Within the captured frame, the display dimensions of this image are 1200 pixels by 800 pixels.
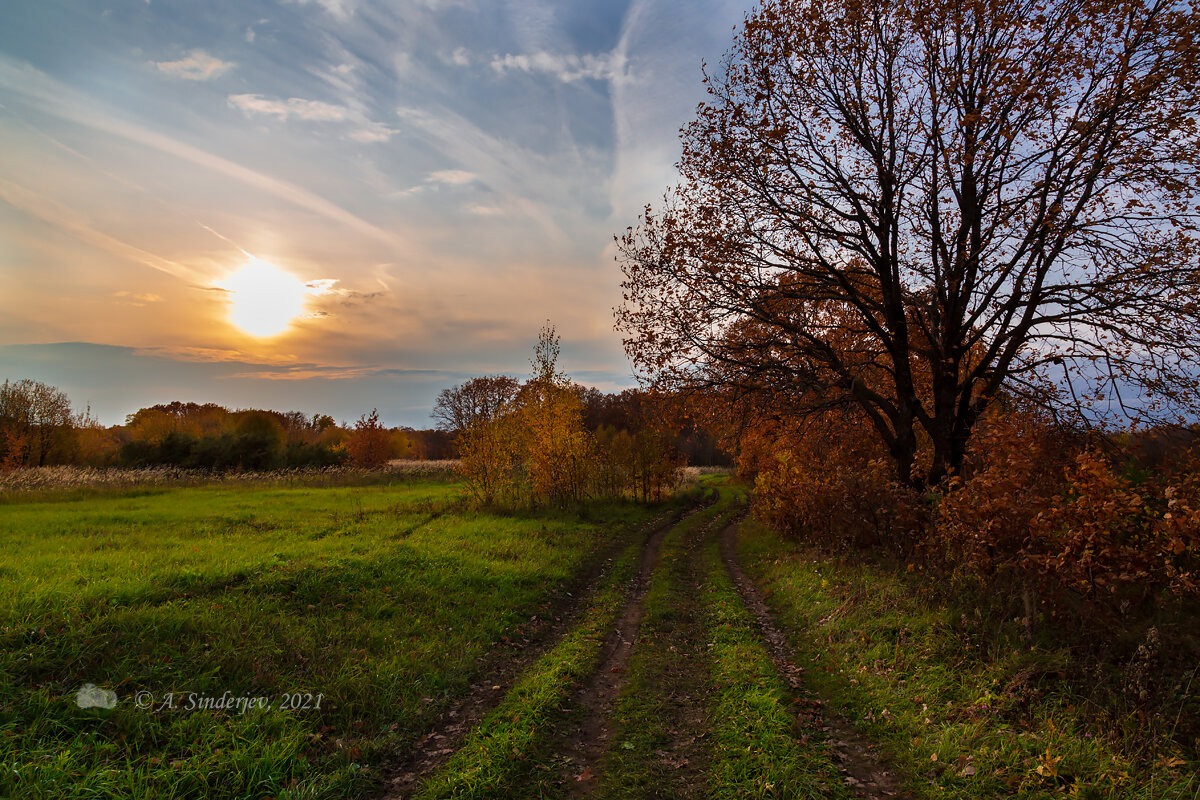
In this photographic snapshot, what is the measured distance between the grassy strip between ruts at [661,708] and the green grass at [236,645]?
8.03 ft

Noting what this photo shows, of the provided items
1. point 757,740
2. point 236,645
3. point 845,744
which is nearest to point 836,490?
point 845,744

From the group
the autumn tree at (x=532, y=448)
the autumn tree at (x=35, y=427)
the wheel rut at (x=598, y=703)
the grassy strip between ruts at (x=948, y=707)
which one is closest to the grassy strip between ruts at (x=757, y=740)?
the grassy strip between ruts at (x=948, y=707)

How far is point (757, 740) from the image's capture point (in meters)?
5.49

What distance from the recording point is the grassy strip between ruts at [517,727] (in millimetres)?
4891

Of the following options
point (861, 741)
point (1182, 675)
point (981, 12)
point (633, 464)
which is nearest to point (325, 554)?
point (861, 741)

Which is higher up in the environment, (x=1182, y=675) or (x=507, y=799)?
(x=1182, y=675)

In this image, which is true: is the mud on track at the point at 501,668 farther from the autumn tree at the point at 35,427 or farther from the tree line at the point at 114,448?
A: the autumn tree at the point at 35,427

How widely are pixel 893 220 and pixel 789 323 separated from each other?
318cm

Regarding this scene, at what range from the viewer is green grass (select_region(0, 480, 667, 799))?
16.1ft

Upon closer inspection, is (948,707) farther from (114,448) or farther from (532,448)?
(114,448)

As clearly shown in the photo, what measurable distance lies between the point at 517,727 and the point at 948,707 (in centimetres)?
508

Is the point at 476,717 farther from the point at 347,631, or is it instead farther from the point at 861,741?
the point at 861,741

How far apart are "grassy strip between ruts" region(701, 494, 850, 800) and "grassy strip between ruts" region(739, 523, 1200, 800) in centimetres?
73

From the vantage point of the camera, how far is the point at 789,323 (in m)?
12.0
